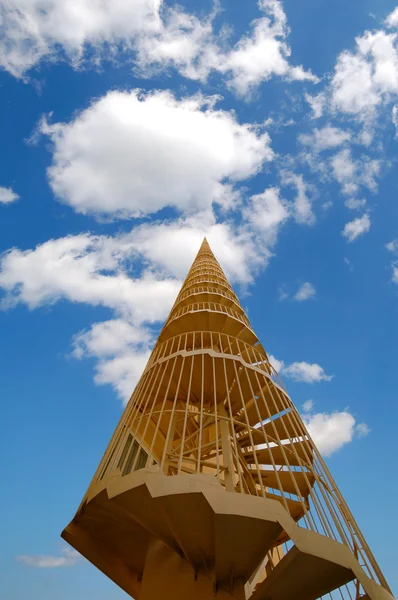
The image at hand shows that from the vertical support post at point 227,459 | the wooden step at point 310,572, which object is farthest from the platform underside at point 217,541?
the vertical support post at point 227,459

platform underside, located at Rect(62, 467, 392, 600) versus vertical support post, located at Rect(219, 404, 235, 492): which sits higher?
vertical support post, located at Rect(219, 404, 235, 492)

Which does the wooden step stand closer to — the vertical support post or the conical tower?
the conical tower

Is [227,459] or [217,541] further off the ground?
[227,459]

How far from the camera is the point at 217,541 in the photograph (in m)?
3.98

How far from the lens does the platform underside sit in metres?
3.68

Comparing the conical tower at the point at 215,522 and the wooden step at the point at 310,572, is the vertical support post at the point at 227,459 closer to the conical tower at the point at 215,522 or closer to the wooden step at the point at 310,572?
the conical tower at the point at 215,522

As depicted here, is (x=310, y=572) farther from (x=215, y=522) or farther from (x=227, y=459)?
(x=227, y=459)

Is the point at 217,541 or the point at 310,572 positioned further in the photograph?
the point at 217,541

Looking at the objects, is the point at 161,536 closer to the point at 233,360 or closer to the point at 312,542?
the point at 312,542

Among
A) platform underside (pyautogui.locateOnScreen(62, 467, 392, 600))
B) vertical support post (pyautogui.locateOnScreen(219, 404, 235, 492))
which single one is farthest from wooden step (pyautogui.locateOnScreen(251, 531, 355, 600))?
vertical support post (pyautogui.locateOnScreen(219, 404, 235, 492))

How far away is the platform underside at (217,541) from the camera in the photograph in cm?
368

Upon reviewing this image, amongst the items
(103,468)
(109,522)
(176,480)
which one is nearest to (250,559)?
(176,480)

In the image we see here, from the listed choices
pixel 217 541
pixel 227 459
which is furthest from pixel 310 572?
pixel 227 459

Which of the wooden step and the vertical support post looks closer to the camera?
the wooden step
